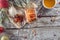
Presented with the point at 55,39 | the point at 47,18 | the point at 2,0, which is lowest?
the point at 55,39

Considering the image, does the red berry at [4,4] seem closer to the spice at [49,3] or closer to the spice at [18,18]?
the spice at [18,18]

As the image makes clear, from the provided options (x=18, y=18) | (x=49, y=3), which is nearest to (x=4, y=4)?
(x=18, y=18)

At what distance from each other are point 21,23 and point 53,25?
0.19 metres

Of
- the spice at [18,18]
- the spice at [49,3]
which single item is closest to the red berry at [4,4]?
the spice at [18,18]

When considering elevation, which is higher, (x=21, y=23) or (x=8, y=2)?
(x=8, y=2)

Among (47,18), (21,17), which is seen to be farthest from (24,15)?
(47,18)

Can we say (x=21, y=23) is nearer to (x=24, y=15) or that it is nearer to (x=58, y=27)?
(x=24, y=15)

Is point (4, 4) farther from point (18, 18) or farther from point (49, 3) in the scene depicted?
point (49, 3)

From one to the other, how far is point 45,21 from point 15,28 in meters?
0.19

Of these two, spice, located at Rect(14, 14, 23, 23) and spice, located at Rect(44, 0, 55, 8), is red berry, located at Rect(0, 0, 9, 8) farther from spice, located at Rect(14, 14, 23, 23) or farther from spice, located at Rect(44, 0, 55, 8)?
spice, located at Rect(44, 0, 55, 8)

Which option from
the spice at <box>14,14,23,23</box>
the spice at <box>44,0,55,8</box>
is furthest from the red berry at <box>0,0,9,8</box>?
the spice at <box>44,0,55,8</box>

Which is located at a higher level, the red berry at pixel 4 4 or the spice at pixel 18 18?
the red berry at pixel 4 4

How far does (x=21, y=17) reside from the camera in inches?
76.3

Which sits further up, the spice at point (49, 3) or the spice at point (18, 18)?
the spice at point (49, 3)
